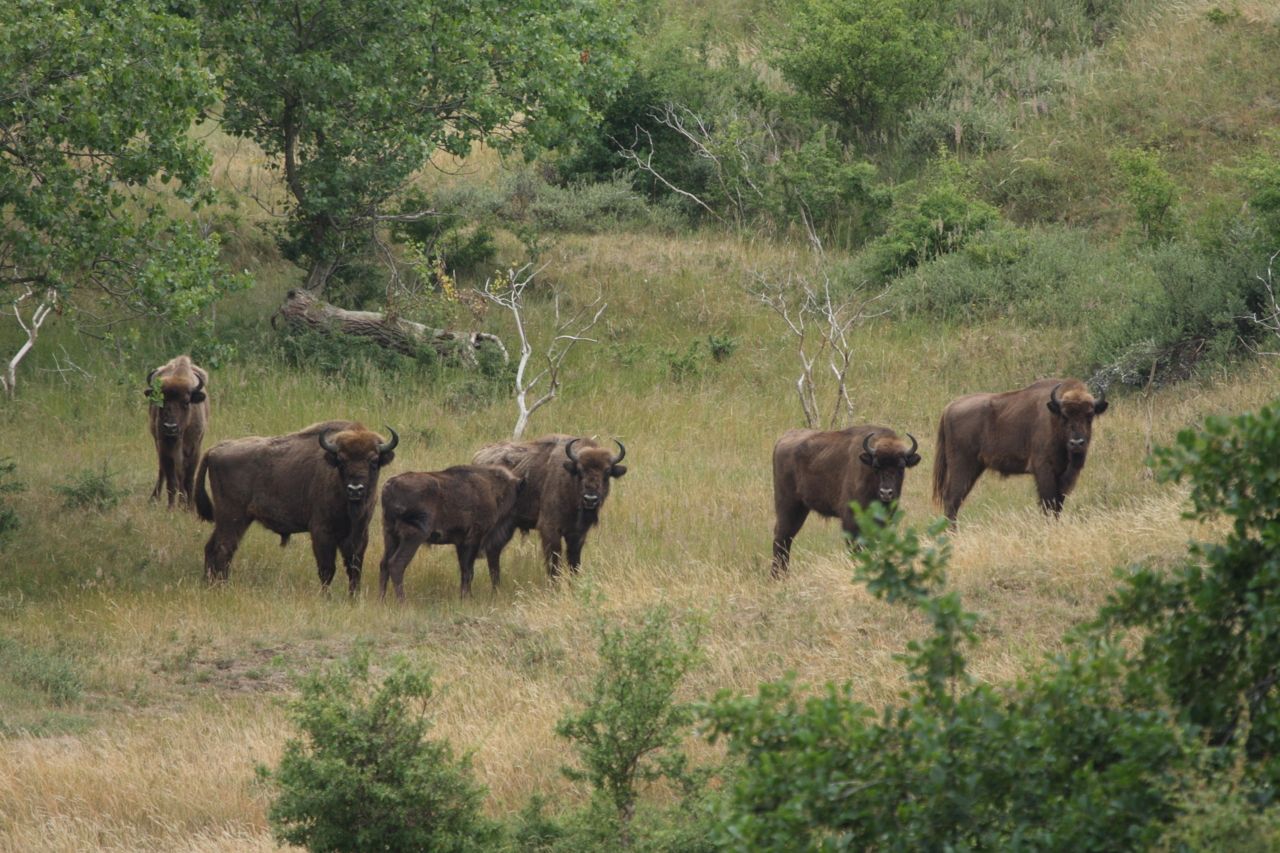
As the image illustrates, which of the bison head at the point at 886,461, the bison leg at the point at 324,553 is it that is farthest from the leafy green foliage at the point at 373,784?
the bison leg at the point at 324,553

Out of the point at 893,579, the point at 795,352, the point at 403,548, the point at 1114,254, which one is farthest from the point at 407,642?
the point at 1114,254

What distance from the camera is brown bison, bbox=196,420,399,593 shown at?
15.6m

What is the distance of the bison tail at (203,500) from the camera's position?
16.7m

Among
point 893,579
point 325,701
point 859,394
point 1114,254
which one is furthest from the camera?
point 1114,254

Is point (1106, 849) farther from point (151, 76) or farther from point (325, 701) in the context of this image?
point (151, 76)

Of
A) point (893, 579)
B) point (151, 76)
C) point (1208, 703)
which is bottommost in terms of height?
point (1208, 703)

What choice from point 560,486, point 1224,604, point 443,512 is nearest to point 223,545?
point 443,512

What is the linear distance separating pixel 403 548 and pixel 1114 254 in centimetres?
1750

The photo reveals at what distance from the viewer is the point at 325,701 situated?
8406mm

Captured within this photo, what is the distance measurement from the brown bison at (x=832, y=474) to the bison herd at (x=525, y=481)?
15 mm

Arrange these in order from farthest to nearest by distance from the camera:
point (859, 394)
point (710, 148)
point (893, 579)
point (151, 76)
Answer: point (710, 148) < point (859, 394) < point (151, 76) < point (893, 579)

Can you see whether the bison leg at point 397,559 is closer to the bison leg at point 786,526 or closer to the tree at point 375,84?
the bison leg at point 786,526

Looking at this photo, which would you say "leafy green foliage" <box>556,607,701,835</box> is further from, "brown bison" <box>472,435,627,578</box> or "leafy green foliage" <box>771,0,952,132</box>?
"leafy green foliage" <box>771,0,952,132</box>

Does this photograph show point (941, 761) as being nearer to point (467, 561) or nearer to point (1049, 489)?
point (467, 561)
